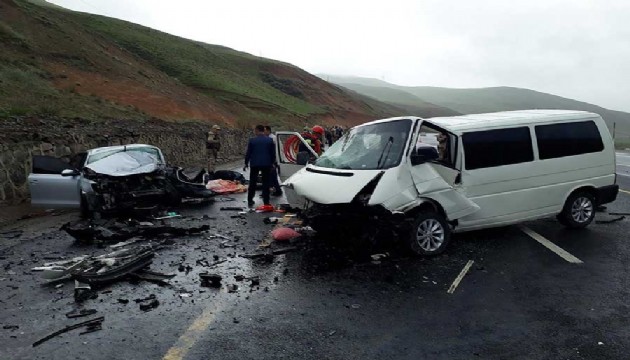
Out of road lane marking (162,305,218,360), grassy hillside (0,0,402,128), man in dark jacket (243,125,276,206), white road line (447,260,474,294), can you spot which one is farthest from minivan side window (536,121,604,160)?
grassy hillside (0,0,402,128)

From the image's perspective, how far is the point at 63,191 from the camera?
31.9 ft

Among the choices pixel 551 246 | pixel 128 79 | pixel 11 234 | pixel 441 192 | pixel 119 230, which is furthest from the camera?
pixel 128 79

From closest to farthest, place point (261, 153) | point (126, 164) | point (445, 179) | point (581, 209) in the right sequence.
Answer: point (445, 179)
point (581, 209)
point (126, 164)
point (261, 153)

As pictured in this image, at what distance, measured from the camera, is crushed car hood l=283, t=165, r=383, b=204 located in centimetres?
635

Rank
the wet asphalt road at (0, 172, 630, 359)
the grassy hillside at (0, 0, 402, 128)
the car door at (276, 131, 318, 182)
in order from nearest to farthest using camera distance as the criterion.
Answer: the wet asphalt road at (0, 172, 630, 359) → the car door at (276, 131, 318, 182) → the grassy hillside at (0, 0, 402, 128)

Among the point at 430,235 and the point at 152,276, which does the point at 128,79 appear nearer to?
the point at 152,276

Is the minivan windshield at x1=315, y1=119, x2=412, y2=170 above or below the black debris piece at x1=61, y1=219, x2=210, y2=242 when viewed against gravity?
above

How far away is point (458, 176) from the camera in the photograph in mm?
7102

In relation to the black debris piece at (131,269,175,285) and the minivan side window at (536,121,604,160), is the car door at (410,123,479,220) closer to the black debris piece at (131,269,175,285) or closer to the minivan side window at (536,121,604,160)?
the minivan side window at (536,121,604,160)

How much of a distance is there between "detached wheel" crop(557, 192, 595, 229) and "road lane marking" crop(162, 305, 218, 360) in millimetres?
6380

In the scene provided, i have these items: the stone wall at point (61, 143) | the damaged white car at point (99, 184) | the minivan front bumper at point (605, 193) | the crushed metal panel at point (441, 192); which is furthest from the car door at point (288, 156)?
the stone wall at point (61, 143)

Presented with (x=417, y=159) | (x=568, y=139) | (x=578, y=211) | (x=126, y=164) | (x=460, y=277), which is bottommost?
(x=460, y=277)

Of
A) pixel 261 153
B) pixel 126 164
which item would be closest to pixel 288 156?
pixel 261 153

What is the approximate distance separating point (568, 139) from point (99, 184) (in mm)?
8893
